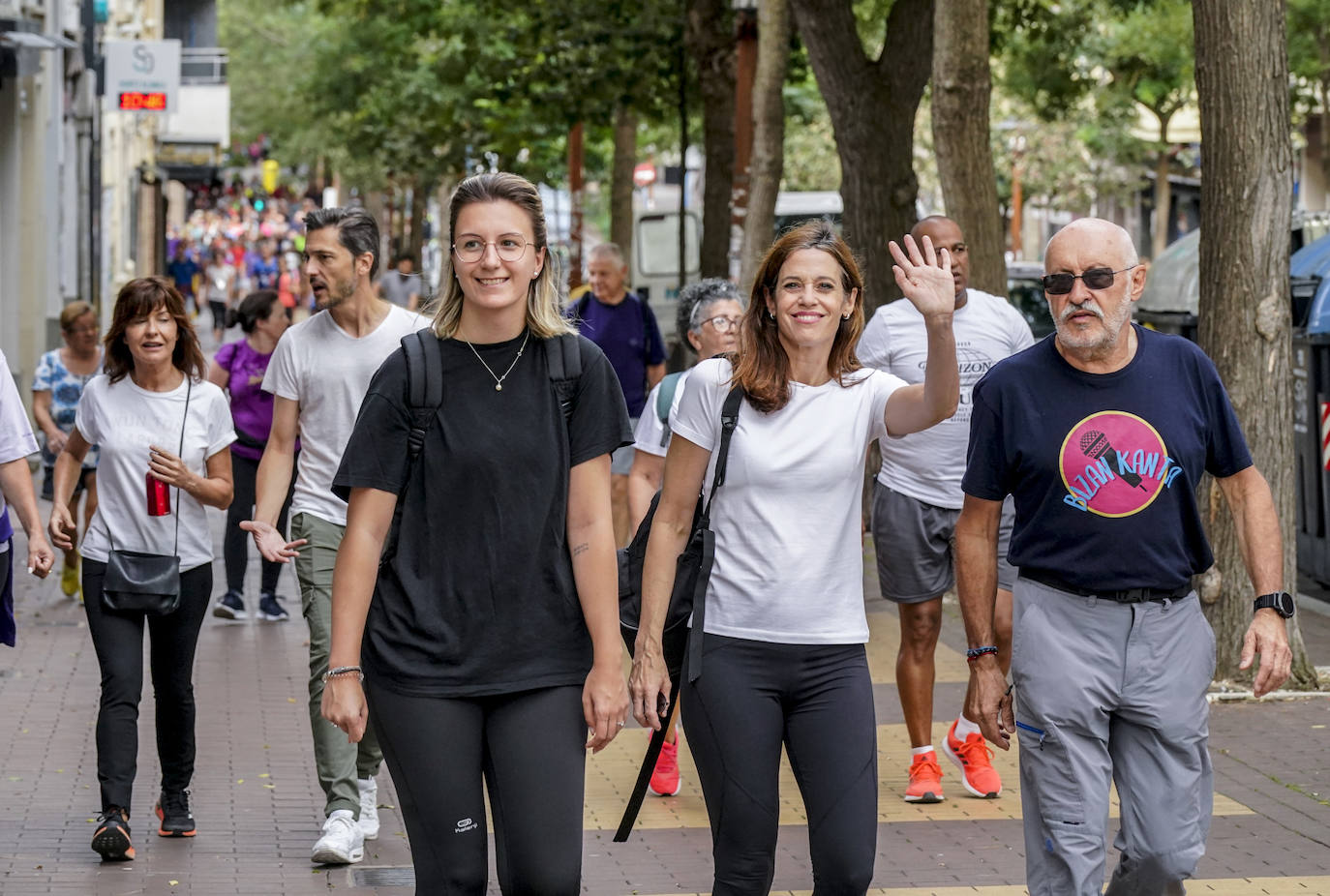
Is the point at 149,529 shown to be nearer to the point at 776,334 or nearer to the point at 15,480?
the point at 15,480

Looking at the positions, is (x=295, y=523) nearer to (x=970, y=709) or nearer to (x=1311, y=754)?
(x=970, y=709)

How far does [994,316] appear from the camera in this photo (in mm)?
6664

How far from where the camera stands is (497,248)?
3828 millimetres

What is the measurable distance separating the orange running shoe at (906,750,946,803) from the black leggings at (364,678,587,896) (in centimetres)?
301

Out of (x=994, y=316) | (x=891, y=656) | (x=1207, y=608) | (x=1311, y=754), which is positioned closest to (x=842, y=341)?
(x=994, y=316)

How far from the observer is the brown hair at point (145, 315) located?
6070mm

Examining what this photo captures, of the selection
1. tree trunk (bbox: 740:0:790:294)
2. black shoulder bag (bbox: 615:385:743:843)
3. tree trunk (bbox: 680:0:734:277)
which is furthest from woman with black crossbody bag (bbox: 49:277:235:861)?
tree trunk (bbox: 680:0:734:277)

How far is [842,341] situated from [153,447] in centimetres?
252

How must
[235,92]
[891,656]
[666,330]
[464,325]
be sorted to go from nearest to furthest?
[464,325], [891,656], [666,330], [235,92]

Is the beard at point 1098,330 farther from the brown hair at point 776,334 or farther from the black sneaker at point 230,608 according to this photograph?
the black sneaker at point 230,608

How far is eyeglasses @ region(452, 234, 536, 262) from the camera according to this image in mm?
3826

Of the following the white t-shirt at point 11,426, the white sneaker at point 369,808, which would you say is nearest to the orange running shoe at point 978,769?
the white sneaker at point 369,808

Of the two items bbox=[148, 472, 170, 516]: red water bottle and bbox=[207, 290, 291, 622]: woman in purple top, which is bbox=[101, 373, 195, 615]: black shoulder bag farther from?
bbox=[207, 290, 291, 622]: woman in purple top

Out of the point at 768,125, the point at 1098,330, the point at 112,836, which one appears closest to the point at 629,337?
the point at 768,125
